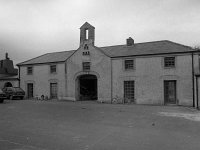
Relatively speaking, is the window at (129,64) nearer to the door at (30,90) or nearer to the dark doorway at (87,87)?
the dark doorway at (87,87)

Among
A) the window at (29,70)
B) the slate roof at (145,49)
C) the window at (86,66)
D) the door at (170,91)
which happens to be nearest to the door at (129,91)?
the slate roof at (145,49)

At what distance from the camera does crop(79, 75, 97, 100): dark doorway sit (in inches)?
1085

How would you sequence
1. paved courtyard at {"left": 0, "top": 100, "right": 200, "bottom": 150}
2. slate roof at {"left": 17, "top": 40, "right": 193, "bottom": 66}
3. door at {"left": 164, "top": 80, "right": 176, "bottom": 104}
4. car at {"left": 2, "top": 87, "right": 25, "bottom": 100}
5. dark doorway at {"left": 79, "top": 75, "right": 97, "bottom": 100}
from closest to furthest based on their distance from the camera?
paved courtyard at {"left": 0, "top": 100, "right": 200, "bottom": 150}, door at {"left": 164, "top": 80, "right": 176, "bottom": 104}, slate roof at {"left": 17, "top": 40, "right": 193, "bottom": 66}, dark doorway at {"left": 79, "top": 75, "right": 97, "bottom": 100}, car at {"left": 2, "top": 87, "right": 25, "bottom": 100}

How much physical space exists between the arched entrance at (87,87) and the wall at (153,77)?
455 cm

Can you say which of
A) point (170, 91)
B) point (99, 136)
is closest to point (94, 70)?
point (170, 91)

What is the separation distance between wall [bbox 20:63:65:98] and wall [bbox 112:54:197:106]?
23.7ft

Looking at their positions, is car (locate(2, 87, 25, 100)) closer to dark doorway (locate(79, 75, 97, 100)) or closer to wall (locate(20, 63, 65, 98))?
wall (locate(20, 63, 65, 98))

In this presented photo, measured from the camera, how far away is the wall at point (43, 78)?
90.8 feet

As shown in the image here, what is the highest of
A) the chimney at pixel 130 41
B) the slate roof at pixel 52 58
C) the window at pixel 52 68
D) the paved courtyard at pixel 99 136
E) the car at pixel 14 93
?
the chimney at pixel 130 41

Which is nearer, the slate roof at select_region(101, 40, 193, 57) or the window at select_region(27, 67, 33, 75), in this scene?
the slate roof at select_region(101, 40, 193, 57)

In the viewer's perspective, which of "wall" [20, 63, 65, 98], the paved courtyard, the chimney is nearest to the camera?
the paved courtyard

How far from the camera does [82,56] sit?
2628 cm

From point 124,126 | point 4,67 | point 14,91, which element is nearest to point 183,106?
point 124,126

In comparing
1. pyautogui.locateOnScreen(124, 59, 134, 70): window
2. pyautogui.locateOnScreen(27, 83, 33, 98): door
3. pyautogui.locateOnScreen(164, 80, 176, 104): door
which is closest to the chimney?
pyautogui.locateOnScreen(124, 59, 134, 70): window
